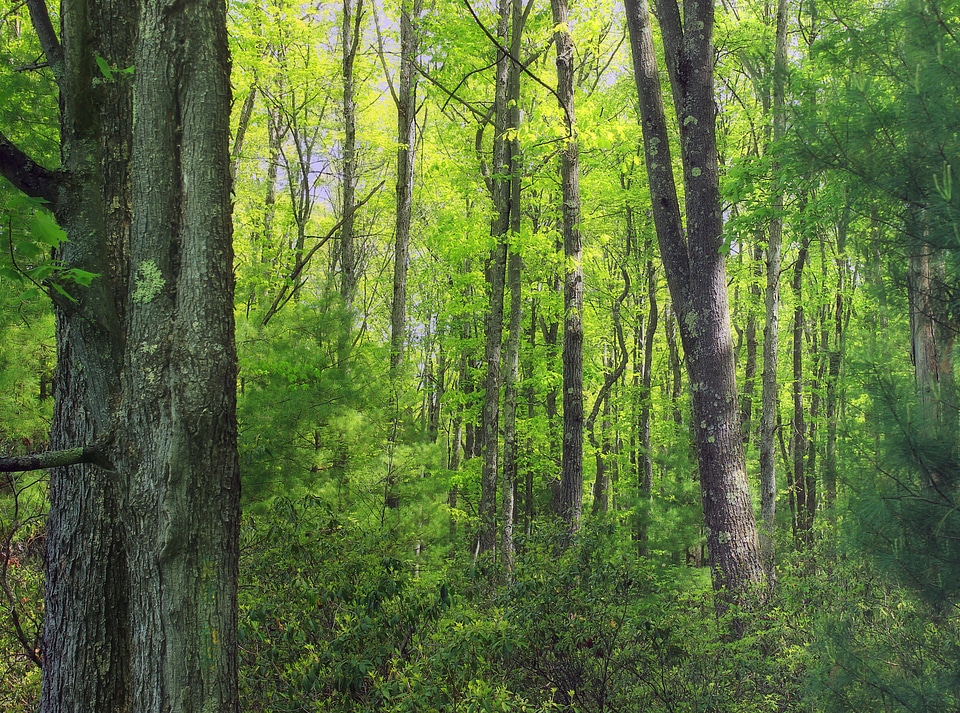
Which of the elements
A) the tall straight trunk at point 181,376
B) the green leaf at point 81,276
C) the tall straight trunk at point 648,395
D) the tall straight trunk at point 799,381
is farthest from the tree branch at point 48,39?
the tall straight trunk at point 799,381

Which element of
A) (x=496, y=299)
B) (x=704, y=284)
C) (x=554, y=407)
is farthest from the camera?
(x=554, y=407)

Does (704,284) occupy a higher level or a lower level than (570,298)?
lower

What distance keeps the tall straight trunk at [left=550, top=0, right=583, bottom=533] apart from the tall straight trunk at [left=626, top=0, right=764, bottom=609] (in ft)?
7.05

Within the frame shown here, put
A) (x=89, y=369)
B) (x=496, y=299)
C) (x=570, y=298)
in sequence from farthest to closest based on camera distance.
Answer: (x=496, y=299)
(x=570, y=298)
(x=89, y=369)

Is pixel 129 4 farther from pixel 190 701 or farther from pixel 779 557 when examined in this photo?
pixel 779 557

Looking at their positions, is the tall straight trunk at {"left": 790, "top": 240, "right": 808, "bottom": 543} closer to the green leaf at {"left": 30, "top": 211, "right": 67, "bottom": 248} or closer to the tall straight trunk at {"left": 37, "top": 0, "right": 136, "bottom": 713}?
the tall straight trunk at {"left": 37, "top": 0, "right": 136, "bottom": 713}

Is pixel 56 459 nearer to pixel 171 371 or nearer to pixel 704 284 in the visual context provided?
pixel 171 371

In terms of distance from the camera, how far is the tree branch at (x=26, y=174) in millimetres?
2329

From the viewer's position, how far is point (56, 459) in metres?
2.12

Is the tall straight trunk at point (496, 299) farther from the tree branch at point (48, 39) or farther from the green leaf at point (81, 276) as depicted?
the green leaf at point (81, 276)

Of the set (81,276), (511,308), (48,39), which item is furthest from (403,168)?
(81,276)

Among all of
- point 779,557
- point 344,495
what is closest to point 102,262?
point 344,495

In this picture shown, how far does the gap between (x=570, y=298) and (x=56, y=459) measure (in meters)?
7.32

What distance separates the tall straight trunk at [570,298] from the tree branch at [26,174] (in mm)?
6767
